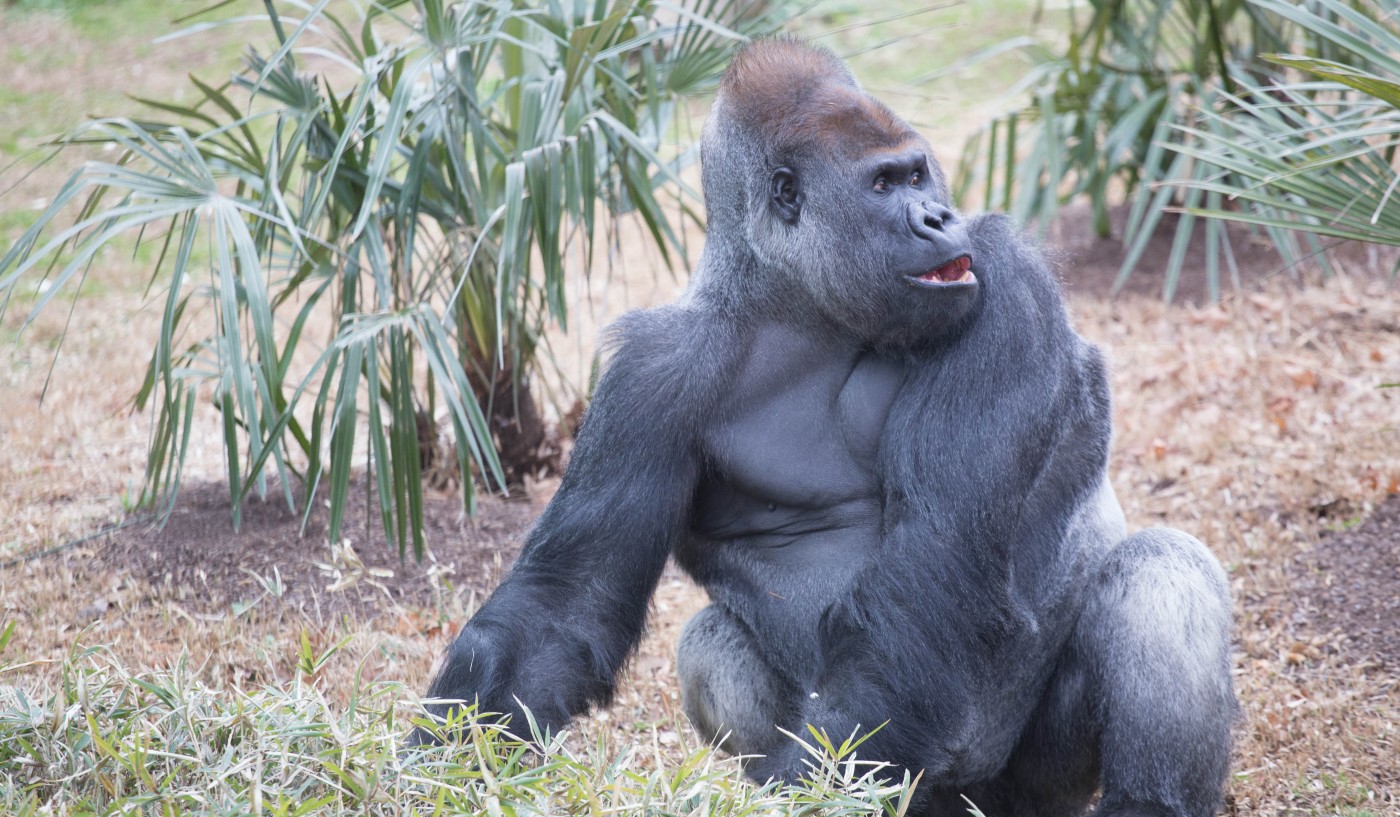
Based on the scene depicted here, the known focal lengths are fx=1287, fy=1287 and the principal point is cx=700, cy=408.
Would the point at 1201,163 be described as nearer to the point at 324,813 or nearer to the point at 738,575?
the point at 738,575

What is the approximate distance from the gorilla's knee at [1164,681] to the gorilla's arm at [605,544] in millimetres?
934

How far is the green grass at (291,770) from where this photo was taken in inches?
80.0

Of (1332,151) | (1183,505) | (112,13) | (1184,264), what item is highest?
(112,13)

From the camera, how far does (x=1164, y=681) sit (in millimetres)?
2553

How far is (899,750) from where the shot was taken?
253cm

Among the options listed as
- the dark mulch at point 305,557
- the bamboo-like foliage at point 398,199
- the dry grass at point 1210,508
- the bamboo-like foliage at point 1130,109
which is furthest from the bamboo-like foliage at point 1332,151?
the dark mulch at point 305,557

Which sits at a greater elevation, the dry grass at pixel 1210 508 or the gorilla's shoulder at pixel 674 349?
the gorilla's shoulder at pixel 674 349

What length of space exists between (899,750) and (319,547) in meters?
2.56

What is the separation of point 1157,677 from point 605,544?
114 cm

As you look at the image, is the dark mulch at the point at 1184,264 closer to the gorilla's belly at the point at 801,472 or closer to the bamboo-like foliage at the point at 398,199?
the bamboo-like foliage at the point at 398,199

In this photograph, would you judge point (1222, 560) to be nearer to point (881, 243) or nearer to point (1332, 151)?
point (1332, 151)

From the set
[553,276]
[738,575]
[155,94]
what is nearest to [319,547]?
[553,276]

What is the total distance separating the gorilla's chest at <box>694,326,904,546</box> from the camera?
2.76 metres

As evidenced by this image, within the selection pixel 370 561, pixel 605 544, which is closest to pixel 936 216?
pixel 605 544
